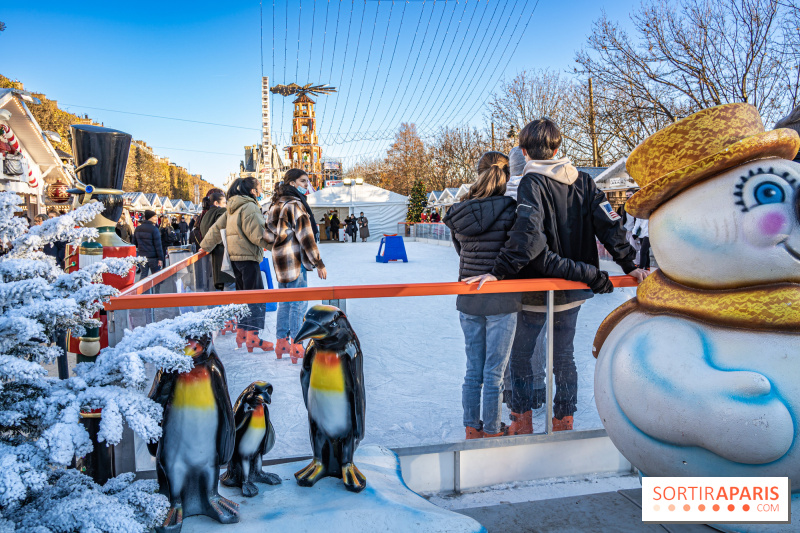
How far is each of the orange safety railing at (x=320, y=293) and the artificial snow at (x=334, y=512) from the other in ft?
2.43

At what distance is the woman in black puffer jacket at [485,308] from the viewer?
2557mm

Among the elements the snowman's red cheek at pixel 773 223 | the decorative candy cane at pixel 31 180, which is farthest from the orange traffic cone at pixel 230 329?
the decorative candy cane at pixel 31 180

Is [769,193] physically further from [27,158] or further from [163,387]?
[27,158]

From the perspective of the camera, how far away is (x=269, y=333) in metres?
2.51

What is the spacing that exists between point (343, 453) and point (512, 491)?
1.01 metres

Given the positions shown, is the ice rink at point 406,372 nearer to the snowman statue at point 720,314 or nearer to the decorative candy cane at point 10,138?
the snowman statue at point 720,314

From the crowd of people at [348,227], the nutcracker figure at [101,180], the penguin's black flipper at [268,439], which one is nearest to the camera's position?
the penguin's black flipper at [268,439]

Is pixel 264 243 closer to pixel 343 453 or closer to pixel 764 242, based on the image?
pixel 343 453

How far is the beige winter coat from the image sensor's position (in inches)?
202

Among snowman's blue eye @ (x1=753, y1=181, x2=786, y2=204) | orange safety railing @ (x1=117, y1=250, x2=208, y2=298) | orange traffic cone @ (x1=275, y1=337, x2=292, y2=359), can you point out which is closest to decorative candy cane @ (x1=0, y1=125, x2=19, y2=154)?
orange safety railing @ (x1=117, y1=250, x2=208, y2=298)

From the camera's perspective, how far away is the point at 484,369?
263 centimetres

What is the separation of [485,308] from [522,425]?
0.62m

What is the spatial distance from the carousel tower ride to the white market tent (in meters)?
32.4

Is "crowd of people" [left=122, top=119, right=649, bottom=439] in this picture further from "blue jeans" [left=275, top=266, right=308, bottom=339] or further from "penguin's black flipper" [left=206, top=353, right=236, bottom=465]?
"penguin's black flipper" [left=206, top=353, right=236, bottom=465]
